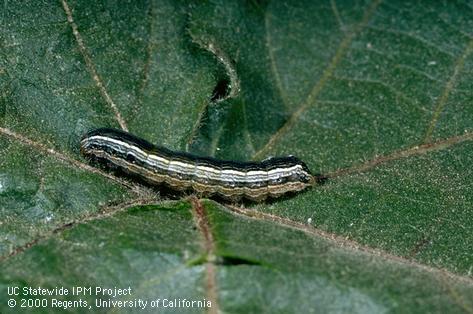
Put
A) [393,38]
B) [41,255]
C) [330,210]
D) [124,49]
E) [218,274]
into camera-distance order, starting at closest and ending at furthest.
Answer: [218,274] < [41,255] < [330,210] < [124,49] < [393,38]

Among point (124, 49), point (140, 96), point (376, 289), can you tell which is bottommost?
point (376, 289)

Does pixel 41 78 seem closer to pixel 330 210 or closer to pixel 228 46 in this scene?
pixel 228 46

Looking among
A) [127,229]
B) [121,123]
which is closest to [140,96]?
[121,123]

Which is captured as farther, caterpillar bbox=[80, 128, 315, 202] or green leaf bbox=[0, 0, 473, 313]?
caterpillar bbox=[80, 128, 315, 202]

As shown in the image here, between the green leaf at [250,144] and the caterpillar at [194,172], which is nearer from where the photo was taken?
the green leaf at [250,144]
